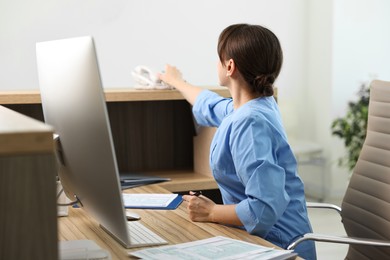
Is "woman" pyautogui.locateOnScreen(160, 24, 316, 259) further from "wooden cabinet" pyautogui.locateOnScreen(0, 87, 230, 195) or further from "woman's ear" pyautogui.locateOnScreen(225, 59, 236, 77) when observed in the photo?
"wooden cabinet" pyautogui.locateOnScreen(0, 87, 230, 195)

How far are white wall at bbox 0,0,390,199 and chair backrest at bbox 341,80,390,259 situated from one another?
374cm

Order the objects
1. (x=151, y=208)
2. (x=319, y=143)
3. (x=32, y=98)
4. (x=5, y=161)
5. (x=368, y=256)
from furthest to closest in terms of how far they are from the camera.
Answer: (x=319, y=143), (x=32, y=98), (x=368, y=256), (x=151, y=208), (x=5, y=161)

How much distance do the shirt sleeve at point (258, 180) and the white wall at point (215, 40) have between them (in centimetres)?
393

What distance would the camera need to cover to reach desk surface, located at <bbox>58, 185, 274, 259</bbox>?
1.63 metres

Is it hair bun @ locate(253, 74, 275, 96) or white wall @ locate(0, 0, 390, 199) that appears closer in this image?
hair bun @ locate(253, 74, 275, 96)

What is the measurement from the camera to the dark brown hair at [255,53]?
1963 millimetres

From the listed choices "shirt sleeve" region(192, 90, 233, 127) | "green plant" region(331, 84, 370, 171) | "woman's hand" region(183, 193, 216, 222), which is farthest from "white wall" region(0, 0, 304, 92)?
"woman's hand" region(183, 193, 216, 222)

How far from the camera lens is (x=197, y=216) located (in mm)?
1854

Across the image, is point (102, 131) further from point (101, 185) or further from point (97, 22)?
point (97, 22)

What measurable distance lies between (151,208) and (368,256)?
74 cm

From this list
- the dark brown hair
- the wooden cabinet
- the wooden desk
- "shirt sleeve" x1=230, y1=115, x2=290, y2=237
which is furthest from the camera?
the wooden cabinet

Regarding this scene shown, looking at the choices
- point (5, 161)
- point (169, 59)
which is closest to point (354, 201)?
point (5, 161)

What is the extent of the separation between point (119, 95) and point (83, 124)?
1169 mm

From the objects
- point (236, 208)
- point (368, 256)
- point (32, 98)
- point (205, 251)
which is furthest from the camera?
point (32, 98)
